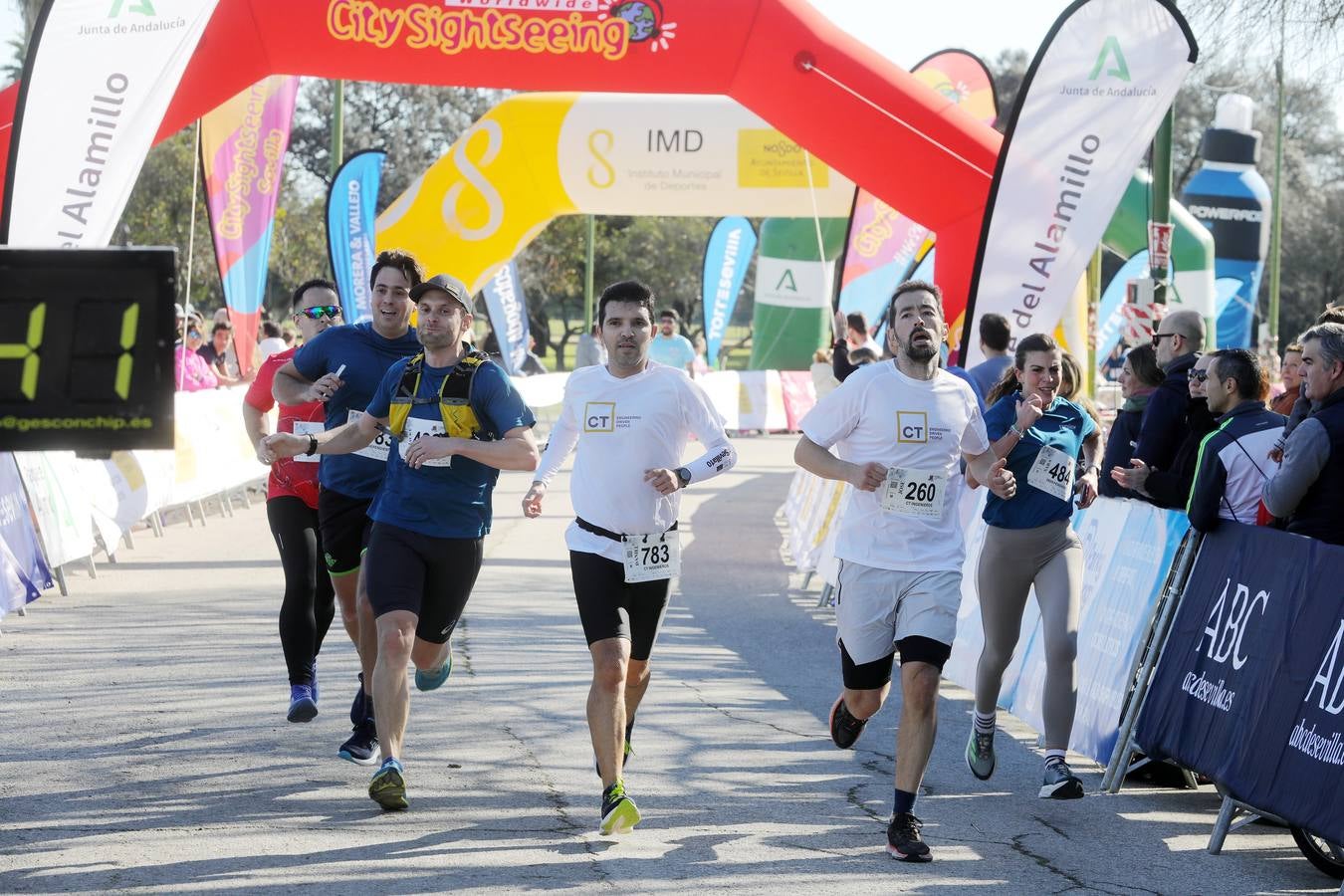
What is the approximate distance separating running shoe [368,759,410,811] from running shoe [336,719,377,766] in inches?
29.2

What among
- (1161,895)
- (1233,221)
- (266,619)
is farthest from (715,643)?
(1233,221)

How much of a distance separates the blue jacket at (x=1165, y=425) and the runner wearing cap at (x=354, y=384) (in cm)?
312

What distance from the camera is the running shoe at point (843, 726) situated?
23.3 ft

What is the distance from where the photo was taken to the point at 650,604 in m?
6.76

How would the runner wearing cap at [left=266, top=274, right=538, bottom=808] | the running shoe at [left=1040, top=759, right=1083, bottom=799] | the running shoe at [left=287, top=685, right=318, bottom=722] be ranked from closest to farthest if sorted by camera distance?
the runner wearing cap at [left=266, top=274, right=538, bottom=808] < the running shoe at [left=1040, top=759, right=1083, bottom=799] < the running shoe at [left=287, top=685, right=318, bottom=722]

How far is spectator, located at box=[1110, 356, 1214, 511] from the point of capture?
779 cm

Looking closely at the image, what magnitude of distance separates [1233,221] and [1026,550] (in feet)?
116

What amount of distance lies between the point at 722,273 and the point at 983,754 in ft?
97.4

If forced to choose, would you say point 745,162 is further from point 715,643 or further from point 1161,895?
point 1161,895

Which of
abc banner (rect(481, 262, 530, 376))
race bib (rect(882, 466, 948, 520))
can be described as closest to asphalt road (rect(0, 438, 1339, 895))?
race bib (rect(882, 466, 948, 520))

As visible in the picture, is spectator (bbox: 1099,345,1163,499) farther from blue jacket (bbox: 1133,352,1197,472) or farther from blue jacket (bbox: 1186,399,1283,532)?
blue jacket (bbox: 1186,399,1283,532)

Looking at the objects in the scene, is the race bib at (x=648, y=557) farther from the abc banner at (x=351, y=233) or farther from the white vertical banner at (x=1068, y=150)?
the abc banner at (x=351, y=233)

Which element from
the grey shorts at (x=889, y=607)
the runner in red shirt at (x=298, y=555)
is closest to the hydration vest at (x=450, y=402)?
the runner in red shirt at (x=298, y=555)

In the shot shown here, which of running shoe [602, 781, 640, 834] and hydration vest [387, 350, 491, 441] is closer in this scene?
running shoe [602, 781, 640, 834]
